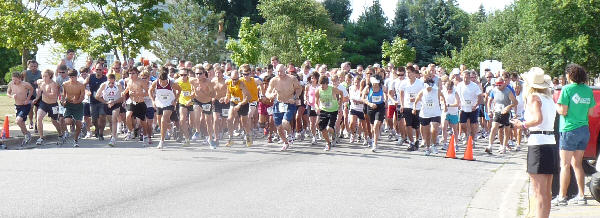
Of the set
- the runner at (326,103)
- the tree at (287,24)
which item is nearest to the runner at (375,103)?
the runner at (326,103)

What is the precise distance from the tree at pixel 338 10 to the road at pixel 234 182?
6606 cm

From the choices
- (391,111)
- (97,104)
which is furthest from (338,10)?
(97,104)

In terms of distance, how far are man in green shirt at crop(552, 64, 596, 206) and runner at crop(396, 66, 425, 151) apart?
21.1ft

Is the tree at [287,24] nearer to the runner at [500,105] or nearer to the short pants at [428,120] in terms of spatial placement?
the runner at [500,105]

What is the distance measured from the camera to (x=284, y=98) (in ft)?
49.4

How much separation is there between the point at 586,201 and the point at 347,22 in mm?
70781

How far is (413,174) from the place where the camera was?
37.1 ft

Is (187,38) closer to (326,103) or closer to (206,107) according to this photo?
(206,107)

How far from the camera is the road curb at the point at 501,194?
815cm

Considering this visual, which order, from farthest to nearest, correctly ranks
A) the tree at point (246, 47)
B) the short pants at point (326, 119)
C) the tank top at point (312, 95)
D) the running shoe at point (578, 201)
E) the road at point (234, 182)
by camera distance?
the tree at point (246, 47) → the tank top at point (312, 95) → the short pants at point (326, 119) → the running shoe at point (578, 201) → the road at point (234, 182)

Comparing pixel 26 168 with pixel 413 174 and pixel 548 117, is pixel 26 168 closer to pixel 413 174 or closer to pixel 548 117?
pixel 413 174

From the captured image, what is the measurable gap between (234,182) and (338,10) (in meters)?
71.5

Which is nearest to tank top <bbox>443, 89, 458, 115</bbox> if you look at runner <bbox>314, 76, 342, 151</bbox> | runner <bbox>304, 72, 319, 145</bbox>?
runner <bbox>314, 76, 342, 151</bbox>

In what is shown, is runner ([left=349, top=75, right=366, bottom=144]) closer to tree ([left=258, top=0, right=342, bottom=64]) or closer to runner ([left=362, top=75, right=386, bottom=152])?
runner ([left=362, top=75, right=386, bottom=152])
